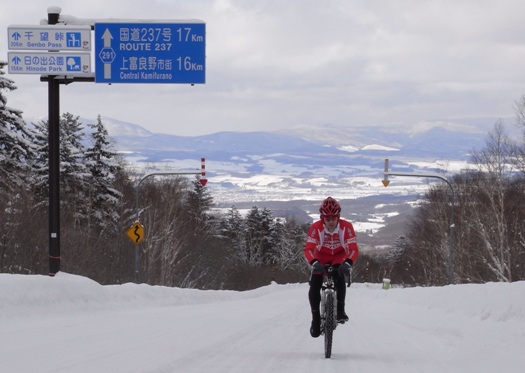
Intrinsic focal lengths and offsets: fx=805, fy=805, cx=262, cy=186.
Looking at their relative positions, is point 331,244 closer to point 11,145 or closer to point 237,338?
point 237,338

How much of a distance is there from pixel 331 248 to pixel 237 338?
2369 mm

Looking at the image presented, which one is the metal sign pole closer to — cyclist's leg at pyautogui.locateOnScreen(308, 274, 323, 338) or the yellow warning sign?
cyclist's leg at pyautogui.locateOnScreen(308, 274, 323, 338)

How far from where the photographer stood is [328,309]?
32.6ft

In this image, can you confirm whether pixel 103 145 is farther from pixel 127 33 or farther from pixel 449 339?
pixel 449 339

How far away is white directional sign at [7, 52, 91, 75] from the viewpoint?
2012 cm

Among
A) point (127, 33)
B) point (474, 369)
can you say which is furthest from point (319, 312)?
point (127, 33)

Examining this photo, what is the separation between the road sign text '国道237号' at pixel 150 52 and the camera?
21969 millimetres

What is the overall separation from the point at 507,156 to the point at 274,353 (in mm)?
45908

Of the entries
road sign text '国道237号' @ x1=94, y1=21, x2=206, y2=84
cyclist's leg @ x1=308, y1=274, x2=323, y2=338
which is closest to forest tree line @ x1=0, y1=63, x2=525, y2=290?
road sign text '国道237号' @ x1=94, y1=21, x2=206, y2=84

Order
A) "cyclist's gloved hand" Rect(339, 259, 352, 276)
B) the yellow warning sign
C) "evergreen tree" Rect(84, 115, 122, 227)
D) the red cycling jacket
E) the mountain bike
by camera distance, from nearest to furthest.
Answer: the mountain bike
"cyclist's gloved hand" Rect(339, 259, 352, 276)
the red cycling jacket
the yellow warning sign
"evergreen tree" Rect(84, 115, 122, 227)

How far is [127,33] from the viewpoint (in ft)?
72.6

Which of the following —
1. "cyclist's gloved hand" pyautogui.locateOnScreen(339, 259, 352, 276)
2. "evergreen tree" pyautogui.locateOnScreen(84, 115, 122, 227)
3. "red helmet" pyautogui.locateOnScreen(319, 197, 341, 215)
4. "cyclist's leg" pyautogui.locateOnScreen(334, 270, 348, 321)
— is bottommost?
"cyclist's leg" pyautogui.locateOnScreen(334, 270, 348, 321)

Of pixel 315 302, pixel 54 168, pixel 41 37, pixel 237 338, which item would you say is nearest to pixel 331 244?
pixel 315 302

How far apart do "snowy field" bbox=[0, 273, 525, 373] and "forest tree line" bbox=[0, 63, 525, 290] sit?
1677 cm
